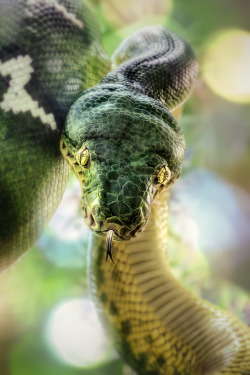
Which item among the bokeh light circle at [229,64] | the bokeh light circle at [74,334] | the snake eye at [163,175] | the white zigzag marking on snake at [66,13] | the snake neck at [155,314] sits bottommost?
the bokeh light circle at [74,334]

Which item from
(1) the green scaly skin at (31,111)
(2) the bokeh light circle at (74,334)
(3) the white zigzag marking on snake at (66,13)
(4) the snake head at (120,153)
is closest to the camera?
(4) the snake head at (120,153)

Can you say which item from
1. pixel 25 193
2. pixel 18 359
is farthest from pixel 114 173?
pixel 18 359

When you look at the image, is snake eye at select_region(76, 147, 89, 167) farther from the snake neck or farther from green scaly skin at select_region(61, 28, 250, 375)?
the snake neck

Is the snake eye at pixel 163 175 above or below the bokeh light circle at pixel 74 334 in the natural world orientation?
above

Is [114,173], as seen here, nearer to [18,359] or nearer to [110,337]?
[110,337]

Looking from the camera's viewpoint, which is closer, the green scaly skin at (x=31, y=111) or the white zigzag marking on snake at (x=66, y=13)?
the green scaly skin at (x=31, y=111)

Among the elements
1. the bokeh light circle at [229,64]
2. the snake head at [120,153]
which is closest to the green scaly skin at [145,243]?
the snake head at [120,153]

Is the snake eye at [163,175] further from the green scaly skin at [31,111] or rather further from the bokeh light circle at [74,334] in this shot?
the bokeh light circle at [74,334]
